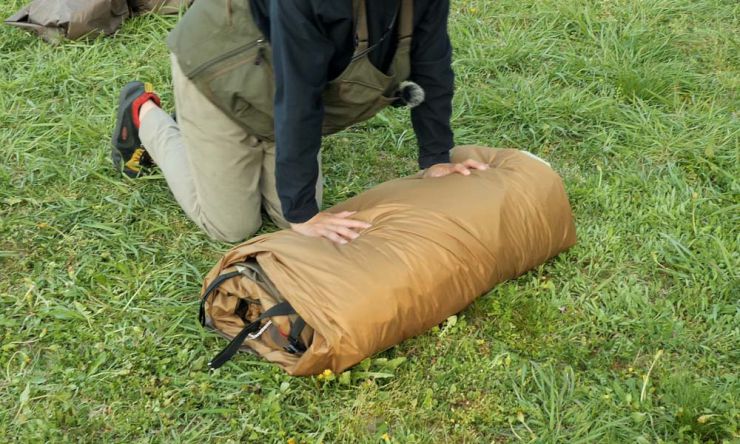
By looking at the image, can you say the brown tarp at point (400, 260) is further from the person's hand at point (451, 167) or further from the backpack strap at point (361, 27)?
the backpack strap at point (361, 27)

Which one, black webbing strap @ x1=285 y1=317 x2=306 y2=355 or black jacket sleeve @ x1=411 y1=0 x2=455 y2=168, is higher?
black jacket sleeve @ x1=411 y1=0 x2=455 y2=168

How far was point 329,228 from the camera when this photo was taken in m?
2.87

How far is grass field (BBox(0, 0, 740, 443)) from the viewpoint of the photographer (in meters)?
2.62

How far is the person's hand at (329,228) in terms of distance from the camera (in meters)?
2.85

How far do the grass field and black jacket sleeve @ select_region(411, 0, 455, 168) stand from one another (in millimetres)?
592

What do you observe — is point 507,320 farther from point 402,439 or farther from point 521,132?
point 521,132

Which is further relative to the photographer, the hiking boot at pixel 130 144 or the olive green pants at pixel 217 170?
the hiking boot at pixel 130 144

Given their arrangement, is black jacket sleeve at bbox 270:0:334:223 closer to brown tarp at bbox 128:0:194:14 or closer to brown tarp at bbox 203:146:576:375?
brown tarp at bbox 203:146:576:375

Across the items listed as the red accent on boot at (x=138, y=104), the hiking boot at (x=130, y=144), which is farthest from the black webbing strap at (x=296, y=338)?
→ the red accent on boot at (x=138, y=104)

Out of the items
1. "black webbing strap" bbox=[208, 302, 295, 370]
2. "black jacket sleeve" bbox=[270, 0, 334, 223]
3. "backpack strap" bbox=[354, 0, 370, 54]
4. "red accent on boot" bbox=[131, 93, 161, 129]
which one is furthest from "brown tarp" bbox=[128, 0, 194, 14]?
Answer: "black webbing strap" bbox=[208, 302, 295, 370]

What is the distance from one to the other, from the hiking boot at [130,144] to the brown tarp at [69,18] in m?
1.12

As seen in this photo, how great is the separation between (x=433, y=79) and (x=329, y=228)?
0.66 metres

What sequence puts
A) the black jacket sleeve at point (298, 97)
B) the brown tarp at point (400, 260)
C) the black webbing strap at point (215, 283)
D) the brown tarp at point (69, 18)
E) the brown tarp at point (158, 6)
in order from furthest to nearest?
the brown tarp at point (158, 6) → the brown tarp at point (69, 18) → the black webbing strap at point (215, 283) → the brown tarp at point (400, 260) → the black jacket sleeve at point (298, 97)

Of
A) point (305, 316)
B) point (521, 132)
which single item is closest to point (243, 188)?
point (305, 316)
